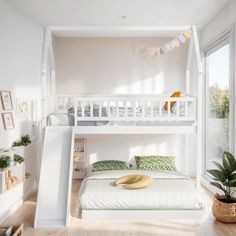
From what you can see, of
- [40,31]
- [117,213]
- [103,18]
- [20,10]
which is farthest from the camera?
[40,31]

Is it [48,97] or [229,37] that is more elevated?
[229,37]

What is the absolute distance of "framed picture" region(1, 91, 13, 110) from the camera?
11.4ft

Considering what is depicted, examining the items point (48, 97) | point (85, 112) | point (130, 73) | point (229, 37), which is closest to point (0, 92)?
point (48, 97)

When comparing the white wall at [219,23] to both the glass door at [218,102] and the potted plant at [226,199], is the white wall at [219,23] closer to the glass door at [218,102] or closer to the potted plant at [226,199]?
the glass door at [218,102]

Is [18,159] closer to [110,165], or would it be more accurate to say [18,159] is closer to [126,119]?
[126,119]

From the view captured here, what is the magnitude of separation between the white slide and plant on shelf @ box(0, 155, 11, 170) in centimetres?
42

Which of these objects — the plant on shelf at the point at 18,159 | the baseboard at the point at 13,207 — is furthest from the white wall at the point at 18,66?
the plant on shelf at the point at 18,159

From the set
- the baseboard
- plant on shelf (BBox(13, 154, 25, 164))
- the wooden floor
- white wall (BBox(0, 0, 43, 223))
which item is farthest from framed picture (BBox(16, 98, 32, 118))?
the wooden floor

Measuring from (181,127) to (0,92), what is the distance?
2257 millimetres

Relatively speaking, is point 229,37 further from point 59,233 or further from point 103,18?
point 59,233

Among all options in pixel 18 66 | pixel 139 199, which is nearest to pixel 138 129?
pixel 139 199

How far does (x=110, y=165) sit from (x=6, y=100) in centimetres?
206

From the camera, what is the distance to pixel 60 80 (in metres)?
5.40

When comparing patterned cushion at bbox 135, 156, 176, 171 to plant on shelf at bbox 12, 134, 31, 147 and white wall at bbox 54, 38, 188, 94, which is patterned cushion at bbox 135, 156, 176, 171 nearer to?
white wall at bbox 54, 38, 188, 94
